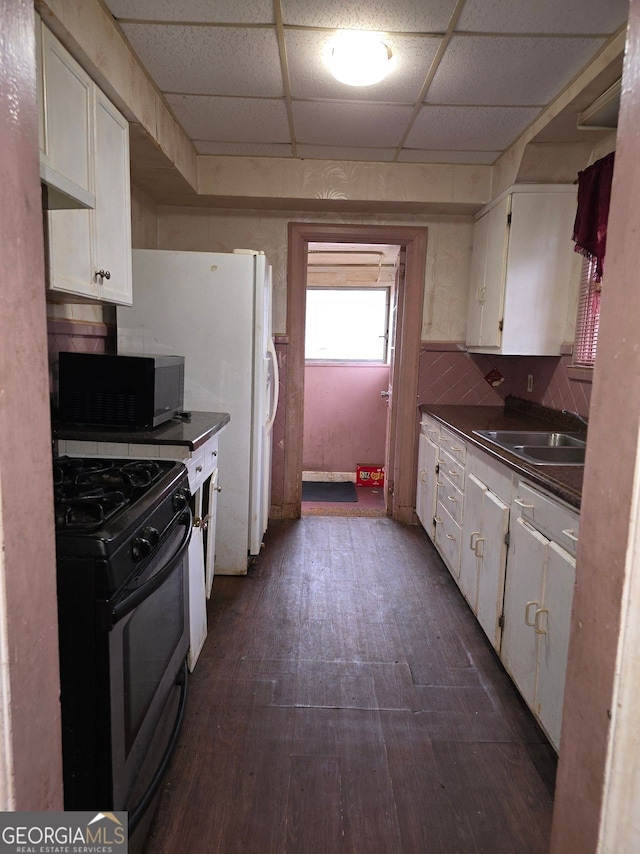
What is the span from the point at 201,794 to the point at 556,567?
1.25 metres

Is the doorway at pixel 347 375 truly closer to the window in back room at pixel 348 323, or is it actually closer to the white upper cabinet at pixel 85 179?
the window in back room at pixel 348 323

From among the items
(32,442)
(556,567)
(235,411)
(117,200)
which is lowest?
(556,567)

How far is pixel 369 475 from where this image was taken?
18.7ft

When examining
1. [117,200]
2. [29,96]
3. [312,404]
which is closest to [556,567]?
[29,96]

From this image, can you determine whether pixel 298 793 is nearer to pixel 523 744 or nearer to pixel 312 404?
pixel 523 744

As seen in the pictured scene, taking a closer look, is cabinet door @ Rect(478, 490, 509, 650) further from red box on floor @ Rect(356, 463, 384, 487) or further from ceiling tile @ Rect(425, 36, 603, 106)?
red box on floor @ Rect(356, 463, 384, 487)

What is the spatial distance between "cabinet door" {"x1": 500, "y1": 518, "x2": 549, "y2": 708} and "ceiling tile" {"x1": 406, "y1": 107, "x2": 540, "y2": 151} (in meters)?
2.00

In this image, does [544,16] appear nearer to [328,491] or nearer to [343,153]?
[343,153]

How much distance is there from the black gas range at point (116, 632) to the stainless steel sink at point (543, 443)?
1.53 meters

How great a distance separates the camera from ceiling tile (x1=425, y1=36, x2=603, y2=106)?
2086 mm

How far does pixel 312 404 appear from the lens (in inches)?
227

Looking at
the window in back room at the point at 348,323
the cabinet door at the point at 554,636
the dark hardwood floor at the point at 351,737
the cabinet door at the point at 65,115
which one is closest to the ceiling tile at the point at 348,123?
the cabinet door at the point at 65,115

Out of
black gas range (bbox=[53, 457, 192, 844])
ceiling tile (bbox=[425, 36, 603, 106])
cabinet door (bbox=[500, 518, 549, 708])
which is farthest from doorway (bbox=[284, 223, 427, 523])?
black gas range (bbox=[53, 457, 192, 844])

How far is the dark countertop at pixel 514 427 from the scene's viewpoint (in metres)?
1.69
